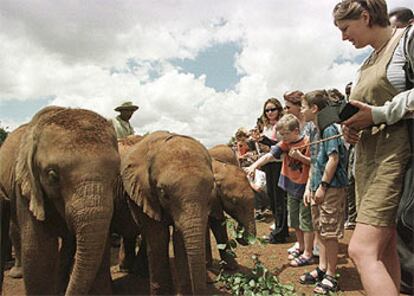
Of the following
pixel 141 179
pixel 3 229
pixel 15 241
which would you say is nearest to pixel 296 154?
pixel 141 179

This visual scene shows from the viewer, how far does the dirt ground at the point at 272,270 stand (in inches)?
234

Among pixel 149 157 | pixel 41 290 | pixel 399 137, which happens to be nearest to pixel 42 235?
pixel 41 290

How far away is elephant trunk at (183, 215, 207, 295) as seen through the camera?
4363 millimetres

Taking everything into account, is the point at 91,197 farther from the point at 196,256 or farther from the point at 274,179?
the point at 274,179

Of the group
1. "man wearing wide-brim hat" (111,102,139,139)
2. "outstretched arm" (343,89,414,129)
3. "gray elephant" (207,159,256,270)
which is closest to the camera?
"outstretched arm" (343,89,414,129)

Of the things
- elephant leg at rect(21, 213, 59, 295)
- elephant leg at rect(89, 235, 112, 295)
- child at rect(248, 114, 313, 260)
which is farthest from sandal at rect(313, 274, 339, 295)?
elephant leg at rect(21, 213, 59, 295)

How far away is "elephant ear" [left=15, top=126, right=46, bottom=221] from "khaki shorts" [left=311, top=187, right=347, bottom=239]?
344cm

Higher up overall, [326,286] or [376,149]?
[376,149]

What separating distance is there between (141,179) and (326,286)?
2739 millimetres

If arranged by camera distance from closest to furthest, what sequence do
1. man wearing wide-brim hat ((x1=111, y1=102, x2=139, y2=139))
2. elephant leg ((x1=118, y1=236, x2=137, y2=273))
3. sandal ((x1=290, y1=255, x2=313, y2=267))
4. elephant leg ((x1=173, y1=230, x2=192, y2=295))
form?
1. elephant leg ((x1=173, y1=230, x2=192, y2=295))
2. sandal ((x1=290, y1=255, x2=313, y2=267))
3. elephant leg ((x1=118, y1=236, x2=137, y2=273))
4. man wearing wide-brim hat ((x1=111, y1=102, x2=139, y2=139))

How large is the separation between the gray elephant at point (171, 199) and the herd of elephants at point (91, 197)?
11mm

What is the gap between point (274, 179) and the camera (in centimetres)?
911

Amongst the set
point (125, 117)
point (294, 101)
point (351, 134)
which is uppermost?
point (125, 117)

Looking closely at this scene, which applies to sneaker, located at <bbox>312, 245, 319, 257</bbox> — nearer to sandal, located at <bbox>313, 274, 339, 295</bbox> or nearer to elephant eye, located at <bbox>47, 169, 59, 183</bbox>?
sandal, located at <bbox>313, 274, 339, 295</bbox>
